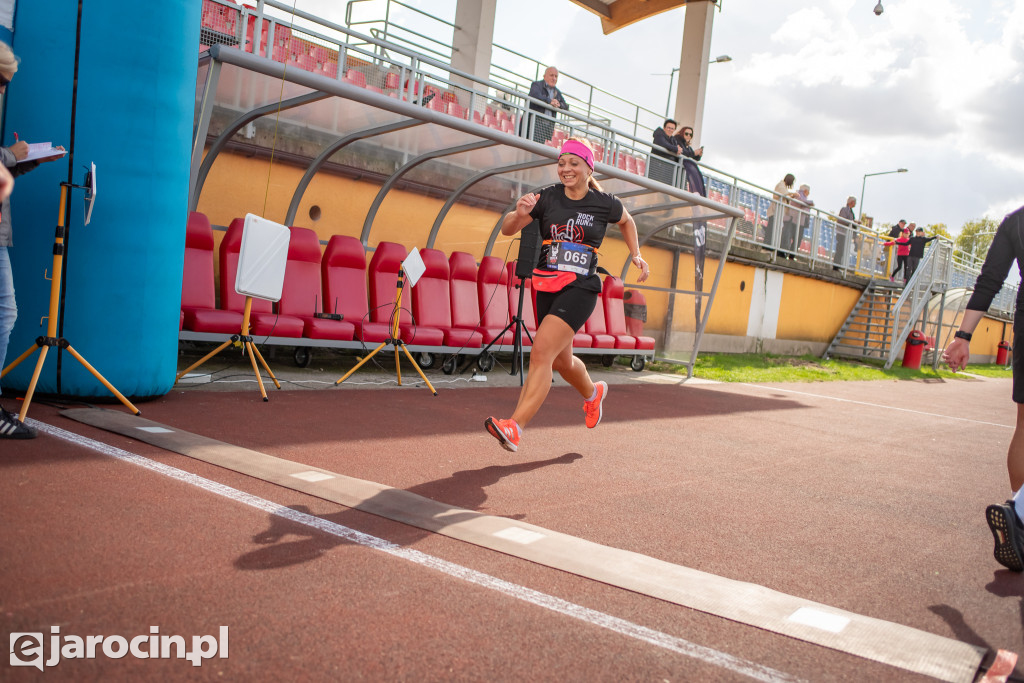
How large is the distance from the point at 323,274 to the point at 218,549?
735 cm

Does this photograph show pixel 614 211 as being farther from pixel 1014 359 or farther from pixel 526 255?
pixel 526 255

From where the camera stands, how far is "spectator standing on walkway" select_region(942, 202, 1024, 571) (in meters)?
3.72

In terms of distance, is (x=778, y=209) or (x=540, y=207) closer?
(x=540, y=207)

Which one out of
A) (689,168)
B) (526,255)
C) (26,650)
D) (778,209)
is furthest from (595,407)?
(778,209)

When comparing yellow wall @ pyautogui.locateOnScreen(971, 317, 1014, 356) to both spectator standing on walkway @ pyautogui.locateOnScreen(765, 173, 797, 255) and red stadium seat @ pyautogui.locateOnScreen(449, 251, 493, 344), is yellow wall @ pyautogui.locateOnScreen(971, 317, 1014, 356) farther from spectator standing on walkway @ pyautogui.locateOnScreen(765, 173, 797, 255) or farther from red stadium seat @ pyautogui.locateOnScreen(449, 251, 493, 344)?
red stadium seat @ pyautogui.locateOnScreen(449, 251, 493, 344)

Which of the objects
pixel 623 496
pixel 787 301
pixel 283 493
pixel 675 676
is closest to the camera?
pixel 675 676

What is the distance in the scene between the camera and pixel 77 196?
557cm

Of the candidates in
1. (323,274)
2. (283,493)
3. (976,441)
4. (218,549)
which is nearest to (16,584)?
(218,549)

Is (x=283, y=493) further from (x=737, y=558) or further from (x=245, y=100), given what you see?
(x=245, y=100)

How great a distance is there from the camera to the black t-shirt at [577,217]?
205 inches

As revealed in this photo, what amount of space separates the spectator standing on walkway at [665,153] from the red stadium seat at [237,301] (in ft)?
26.5

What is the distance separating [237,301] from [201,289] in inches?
17.5

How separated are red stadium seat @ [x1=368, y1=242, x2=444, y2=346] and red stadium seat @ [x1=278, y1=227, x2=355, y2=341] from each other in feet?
2.41

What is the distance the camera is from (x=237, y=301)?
9094 mm
